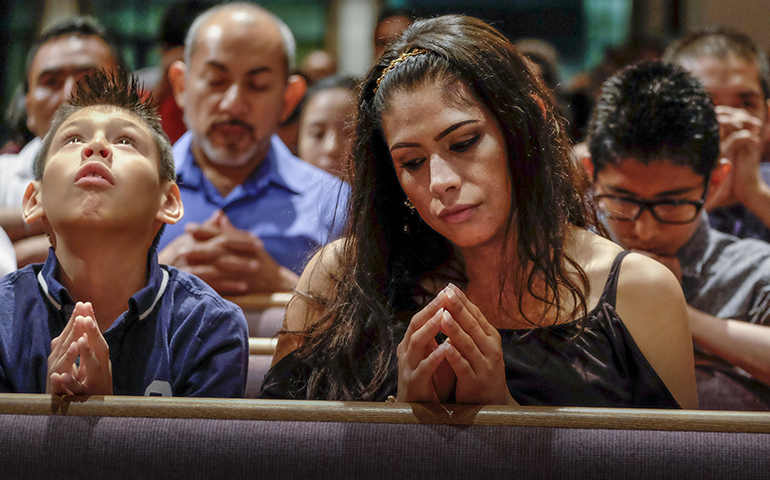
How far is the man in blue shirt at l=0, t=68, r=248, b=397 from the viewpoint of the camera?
37.1 inches

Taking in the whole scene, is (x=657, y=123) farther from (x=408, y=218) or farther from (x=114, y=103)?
(x=114, y=103)

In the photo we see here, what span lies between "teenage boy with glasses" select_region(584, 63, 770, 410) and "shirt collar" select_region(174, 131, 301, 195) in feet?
2.95

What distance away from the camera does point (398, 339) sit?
3.48 feet

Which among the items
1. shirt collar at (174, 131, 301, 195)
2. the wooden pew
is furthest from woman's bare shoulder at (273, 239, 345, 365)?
shirt collar at (174, 131, 301, 195)

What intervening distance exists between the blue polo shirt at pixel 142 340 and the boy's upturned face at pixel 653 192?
700mm

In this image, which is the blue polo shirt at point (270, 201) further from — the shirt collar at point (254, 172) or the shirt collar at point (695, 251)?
the shirt collar at point (695, 251)

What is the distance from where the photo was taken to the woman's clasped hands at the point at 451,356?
833 millimetres

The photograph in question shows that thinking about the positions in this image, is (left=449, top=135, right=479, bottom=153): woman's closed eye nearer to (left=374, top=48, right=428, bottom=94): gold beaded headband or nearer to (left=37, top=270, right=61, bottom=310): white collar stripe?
(left=374, top=48, right=428, bottom=94): gold beaded headband

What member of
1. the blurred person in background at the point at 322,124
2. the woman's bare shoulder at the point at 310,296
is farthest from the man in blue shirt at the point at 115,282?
the blurred person in background at the point at 322,124

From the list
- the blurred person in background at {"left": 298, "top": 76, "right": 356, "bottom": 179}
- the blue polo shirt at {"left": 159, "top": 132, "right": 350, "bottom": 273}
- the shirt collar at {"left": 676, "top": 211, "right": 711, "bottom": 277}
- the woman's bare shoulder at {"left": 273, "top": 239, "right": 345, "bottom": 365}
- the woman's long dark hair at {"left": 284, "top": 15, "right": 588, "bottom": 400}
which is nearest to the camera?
the woman's long dark hair at {"left": 284, "top": 15, "right": 588, "bottom": 400}

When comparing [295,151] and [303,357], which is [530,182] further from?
[295,151]

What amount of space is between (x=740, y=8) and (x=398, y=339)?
350 cm

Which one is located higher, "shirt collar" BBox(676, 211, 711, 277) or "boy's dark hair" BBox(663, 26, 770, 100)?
"boy's dark hair" BBox(663, 26, 770, 100)

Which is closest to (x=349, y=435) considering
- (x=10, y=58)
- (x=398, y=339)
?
(x=398, y=339)
